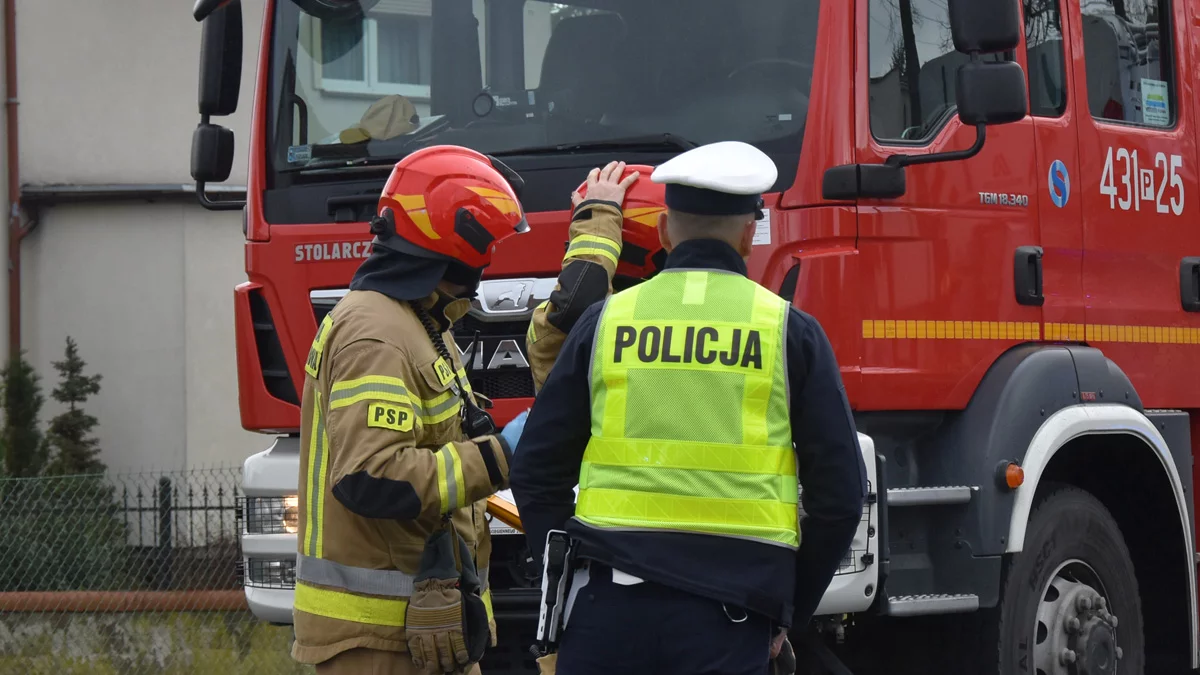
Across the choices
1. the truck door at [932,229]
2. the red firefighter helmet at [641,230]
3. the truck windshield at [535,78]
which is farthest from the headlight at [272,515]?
the truck door at [932,229]

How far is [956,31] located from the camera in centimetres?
447

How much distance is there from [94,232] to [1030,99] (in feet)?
35.6

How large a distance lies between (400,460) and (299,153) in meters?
2.39

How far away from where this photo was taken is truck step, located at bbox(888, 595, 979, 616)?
4.69 metres

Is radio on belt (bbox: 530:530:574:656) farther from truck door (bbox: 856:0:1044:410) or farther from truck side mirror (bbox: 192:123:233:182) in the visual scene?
truck side mirror (bbox: 192:123:233:182)

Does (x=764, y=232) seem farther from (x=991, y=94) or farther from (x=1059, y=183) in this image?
(x=1059, y=183)

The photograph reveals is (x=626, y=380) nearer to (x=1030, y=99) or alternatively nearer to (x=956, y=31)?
(x=956, y=31)

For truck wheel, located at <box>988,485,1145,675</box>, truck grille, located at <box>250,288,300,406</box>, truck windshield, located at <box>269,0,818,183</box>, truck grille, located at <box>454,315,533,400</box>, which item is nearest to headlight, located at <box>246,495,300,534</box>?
truck grille, located at <box>250,288,300,406</box>

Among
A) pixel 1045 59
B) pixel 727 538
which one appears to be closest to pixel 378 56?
pixel 1045 59

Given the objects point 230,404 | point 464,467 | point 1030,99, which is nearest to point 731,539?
point 464,467

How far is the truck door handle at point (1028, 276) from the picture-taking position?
16.5 ft

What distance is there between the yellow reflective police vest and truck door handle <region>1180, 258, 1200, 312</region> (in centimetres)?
311

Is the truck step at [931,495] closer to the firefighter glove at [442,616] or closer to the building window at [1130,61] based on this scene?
the building window at [1130,61]

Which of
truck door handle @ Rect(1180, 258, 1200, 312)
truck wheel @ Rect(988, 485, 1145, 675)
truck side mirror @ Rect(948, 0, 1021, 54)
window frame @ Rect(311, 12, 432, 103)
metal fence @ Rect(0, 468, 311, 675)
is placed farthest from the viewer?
metal fence @ Rect(0, 468, 311, 675)
